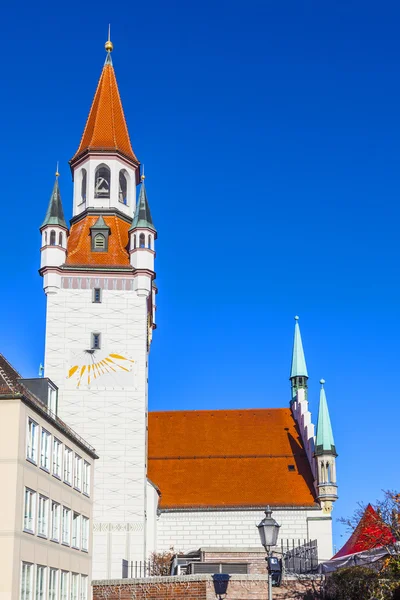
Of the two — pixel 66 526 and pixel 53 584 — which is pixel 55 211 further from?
pixel 53 584

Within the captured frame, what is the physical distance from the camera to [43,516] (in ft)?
111

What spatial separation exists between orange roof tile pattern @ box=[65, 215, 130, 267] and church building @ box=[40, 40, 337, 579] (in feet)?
0.27

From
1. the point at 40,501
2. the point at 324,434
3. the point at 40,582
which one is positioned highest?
the point at 324,434

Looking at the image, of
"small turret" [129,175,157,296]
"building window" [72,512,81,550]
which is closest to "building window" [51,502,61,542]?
"building window" [72,512,81,550]

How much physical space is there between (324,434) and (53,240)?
20.5 m

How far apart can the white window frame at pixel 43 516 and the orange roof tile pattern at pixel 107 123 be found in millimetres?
31516

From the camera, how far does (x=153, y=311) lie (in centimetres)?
6119

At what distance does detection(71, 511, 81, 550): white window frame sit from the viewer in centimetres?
3831

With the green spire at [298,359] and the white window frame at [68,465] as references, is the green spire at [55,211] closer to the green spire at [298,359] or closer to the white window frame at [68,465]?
the green spire at [298,359]

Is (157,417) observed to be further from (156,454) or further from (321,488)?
(321,488)

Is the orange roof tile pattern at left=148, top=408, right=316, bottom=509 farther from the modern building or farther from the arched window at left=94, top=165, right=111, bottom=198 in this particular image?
the modern building

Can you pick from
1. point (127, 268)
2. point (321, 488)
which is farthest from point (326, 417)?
point (127, 268)

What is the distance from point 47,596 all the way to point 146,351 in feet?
79.0

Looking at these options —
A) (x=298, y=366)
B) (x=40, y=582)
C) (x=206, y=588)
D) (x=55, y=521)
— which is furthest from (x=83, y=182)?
(x=206, y=588)
